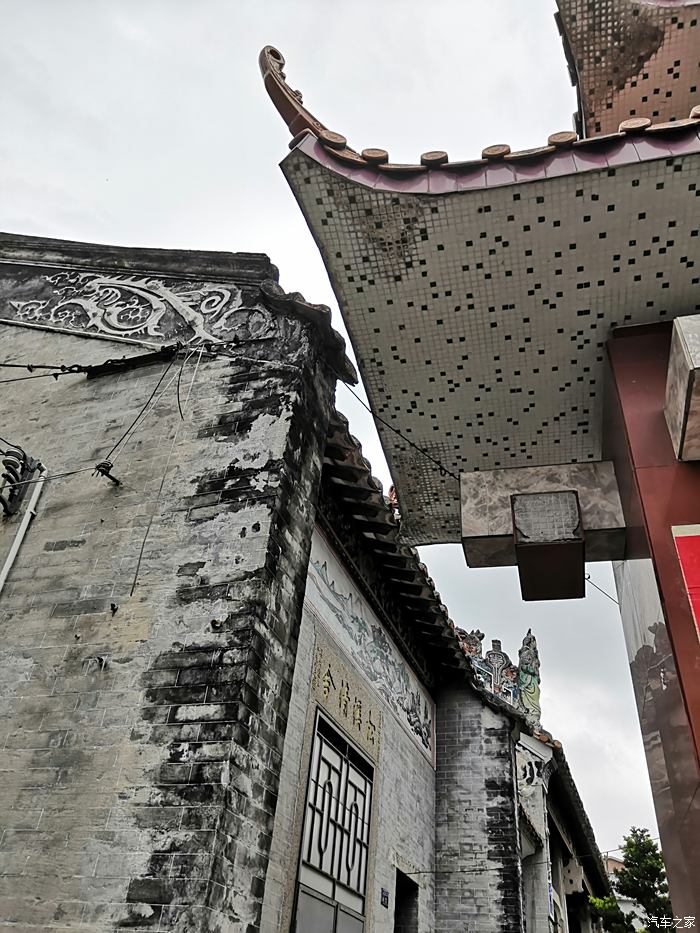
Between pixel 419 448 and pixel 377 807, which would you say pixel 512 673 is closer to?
pixel 377 807

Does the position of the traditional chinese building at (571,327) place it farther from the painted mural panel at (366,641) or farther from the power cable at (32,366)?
the power cable at (32,366)

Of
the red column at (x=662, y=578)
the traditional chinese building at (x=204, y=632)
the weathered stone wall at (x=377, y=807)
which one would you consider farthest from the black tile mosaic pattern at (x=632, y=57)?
the weathered stone wall at (x=377, y=807)

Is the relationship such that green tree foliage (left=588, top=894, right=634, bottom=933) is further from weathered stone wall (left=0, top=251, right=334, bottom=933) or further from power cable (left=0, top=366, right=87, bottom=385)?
power cable (left=0, top=366, right=87, bottom=385)

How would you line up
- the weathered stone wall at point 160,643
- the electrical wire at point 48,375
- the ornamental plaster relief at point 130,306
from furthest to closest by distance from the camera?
the ornamental plaster relief at point 130,306, the electrical wire at point 48,375, the weathered stone wall at point 160,643

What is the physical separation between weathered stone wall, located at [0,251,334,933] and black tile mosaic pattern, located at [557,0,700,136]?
3.17 metres

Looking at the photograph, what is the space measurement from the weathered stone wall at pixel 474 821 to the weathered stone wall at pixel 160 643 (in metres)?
7.44

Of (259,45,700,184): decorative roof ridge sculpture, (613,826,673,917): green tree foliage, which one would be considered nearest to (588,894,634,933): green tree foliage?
(613,826,673,917): green tree foliage

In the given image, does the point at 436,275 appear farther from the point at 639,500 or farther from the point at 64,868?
the point at 64,868

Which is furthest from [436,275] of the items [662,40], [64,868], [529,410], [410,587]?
[410,587]

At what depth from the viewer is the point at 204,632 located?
511 centimetres

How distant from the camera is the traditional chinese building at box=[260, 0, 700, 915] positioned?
422cm

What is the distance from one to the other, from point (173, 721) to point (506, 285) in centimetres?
366

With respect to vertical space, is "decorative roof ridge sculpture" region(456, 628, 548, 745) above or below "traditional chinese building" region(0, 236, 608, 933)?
above

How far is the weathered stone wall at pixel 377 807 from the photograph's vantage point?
258 inches
